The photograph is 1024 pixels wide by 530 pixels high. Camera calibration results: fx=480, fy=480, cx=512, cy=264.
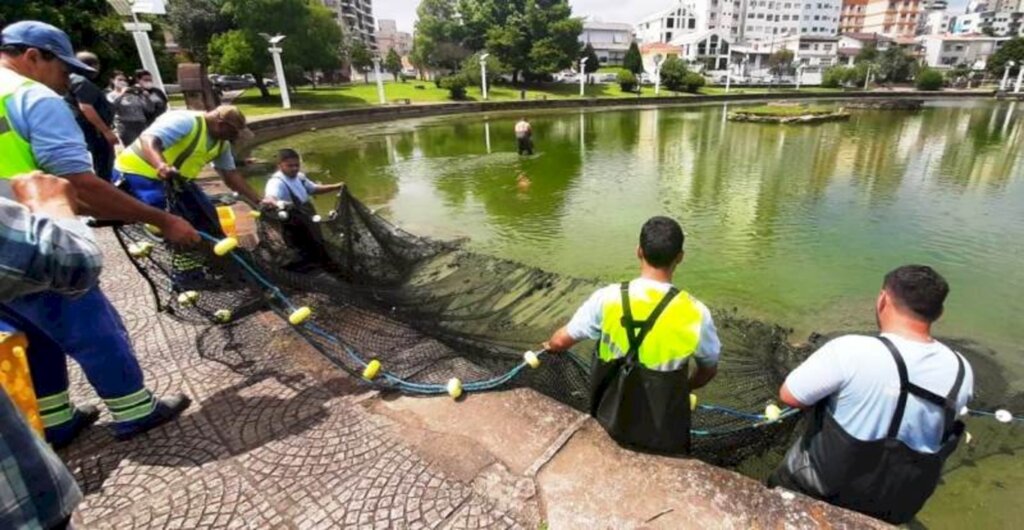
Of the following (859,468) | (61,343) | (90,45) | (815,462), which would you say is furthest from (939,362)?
(90,45)

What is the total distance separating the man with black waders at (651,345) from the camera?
1970 mm

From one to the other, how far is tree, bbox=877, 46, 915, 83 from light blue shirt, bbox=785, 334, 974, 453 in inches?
3144

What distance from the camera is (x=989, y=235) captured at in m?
8.70

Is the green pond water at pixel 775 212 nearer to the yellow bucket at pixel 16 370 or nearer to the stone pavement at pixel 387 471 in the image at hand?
the stone pavement at pixel 387 471

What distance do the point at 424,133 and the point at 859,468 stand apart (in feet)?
83.8

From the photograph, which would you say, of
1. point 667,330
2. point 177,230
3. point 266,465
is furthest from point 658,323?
point 177,230

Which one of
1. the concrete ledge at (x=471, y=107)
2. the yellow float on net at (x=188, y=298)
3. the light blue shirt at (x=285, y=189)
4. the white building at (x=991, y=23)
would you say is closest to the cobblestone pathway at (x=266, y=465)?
the yellow float on net at (x=188, y=298)

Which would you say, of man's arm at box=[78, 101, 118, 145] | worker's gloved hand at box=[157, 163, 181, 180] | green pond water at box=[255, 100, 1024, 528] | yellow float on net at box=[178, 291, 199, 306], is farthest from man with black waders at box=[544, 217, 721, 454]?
man's arm at box=[78, 101, 118, 145]

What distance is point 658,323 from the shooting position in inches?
76.8

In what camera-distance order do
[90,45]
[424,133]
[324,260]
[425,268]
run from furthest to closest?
1. [424,133]
2. [90,45]
3. [425,268]
4. [324,260]

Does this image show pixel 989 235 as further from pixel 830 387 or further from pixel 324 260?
pixel 324 260

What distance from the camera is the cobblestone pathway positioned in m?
2.00

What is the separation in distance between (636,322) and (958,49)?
117482mm

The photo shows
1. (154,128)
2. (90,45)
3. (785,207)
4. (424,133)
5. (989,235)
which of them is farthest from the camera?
(424,133)
